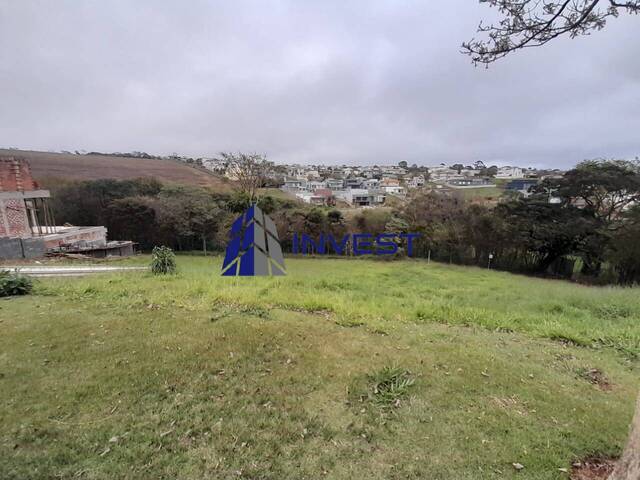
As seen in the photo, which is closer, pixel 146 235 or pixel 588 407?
pixel 588 407

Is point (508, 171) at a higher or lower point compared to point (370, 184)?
higher

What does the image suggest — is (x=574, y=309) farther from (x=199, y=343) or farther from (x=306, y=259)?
(x=306, y=259)

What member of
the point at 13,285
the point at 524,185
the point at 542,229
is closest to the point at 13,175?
the point at 13,285

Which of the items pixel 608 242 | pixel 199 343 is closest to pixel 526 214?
pixel 608 242

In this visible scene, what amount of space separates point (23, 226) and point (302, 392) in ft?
60.8

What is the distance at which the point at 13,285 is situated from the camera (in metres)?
5.32

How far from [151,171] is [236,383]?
38004 millimetres

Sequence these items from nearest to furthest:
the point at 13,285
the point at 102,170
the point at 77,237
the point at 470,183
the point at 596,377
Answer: the point at 596,377 → the point at 13,285 → the point at 77,237 → the point at 102,170 → the point at 470,183

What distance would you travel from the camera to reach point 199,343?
322 centimetres

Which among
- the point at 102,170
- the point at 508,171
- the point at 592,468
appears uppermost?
the point at 102,170

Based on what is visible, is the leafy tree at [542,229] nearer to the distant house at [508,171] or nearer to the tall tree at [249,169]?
the tall tree at [249,169]

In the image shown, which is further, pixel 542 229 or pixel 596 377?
pixel 542 229

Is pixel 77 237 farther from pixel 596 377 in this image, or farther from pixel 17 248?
pixel 596 377

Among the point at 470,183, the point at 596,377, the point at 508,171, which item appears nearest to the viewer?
the point at 596,377
